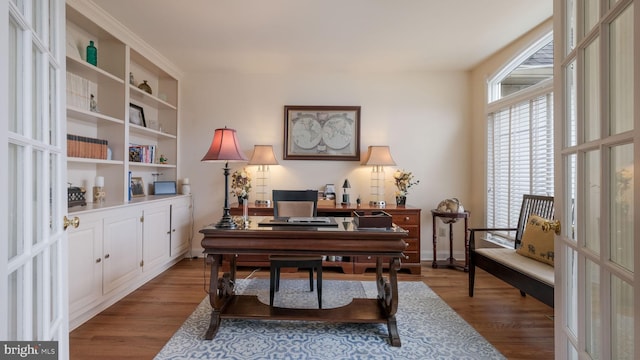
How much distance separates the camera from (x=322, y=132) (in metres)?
3.93

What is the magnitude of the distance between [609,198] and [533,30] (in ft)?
9.30

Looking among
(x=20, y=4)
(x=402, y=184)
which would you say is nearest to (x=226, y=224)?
(x=20, y=4)

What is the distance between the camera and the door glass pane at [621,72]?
78cm

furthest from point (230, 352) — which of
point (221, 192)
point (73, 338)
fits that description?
point (221, 192)

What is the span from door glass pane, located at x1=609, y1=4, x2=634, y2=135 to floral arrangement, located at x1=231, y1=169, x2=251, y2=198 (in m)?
3.41

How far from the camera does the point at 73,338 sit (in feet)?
6.57

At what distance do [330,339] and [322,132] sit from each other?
2.62m

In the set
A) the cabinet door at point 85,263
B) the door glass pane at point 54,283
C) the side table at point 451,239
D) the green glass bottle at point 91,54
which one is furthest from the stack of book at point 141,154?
the side table at point 451,239

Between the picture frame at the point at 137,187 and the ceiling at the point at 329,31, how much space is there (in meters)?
1.56

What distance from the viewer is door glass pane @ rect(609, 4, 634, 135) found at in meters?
0.78

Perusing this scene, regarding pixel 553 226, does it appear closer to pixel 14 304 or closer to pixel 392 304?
pixel 392 304

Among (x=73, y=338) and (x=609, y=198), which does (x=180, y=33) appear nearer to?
(x=73, y=338)

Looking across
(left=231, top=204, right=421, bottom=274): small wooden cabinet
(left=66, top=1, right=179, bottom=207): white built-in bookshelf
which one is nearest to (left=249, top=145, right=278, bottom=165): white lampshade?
(left=231, top=204, right=421, bottom=274): small wooden cabinet

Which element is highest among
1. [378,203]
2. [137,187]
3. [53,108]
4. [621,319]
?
[53,108]
